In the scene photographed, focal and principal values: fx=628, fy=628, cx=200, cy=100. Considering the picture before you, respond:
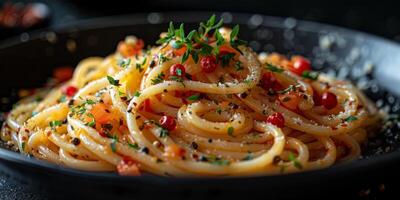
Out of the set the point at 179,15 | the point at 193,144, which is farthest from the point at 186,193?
the point at 179,15

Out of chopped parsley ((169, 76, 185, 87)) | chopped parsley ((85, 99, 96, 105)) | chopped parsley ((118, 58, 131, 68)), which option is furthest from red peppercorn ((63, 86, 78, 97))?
chopped parsley ((169, 76, 185, 87))

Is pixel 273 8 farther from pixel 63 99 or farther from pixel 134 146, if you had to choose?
pixel 134 146

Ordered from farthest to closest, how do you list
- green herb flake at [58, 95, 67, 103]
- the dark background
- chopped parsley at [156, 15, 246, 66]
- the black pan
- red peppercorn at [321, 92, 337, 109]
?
1. the dark background
2. green herb flake at [58, 95, 67, 103]
3. red peppercorn at [321, 92, 337, 109]
4. chopped parsley at [156, 15, 246, 66]
5. the black pan

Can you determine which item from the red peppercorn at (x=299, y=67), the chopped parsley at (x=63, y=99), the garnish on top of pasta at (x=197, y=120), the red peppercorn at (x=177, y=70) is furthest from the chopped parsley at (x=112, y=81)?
the red peppercorn at (x=299, y=67)

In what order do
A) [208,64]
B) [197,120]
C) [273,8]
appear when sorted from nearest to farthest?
[197,120] → [208,64] → [273,8]

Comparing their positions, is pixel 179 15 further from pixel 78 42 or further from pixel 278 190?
pixel 278 190

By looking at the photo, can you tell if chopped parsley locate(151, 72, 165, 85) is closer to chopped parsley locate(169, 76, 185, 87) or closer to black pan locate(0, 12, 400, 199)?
chopped parsley locate(169, 76, 185, 87)

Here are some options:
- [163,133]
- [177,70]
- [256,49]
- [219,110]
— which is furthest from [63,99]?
[256,49]
